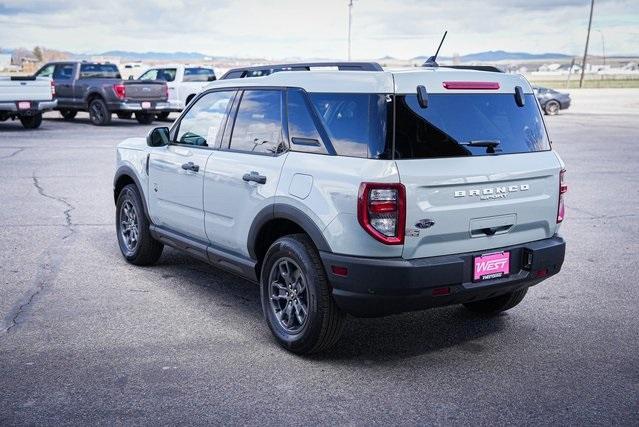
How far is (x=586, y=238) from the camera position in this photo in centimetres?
824

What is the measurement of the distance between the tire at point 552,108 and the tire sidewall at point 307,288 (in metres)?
29.9

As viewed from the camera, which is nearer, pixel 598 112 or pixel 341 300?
pixel 341 300

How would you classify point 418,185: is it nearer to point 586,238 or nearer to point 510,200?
point 510,200

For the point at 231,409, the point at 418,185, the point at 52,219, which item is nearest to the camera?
the point at 231,409

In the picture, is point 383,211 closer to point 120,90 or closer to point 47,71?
point 120,90

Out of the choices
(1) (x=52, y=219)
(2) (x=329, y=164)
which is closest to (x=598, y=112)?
(1) (x=52, y=219)

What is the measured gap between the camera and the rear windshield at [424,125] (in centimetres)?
424

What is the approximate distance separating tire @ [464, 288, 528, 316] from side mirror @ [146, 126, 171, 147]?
2941 millimetres

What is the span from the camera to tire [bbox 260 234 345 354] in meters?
4.48

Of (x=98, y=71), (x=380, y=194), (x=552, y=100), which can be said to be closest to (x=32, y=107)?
(x=98, y=71)

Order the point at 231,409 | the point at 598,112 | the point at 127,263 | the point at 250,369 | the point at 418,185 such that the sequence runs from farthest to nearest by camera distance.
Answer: the point at 598,112
the point at 127,263
the point at 250,369
the point at 418,185
the point at 231,409

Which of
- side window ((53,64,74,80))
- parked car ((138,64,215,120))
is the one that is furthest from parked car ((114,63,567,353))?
side window ((53,64,74,80))

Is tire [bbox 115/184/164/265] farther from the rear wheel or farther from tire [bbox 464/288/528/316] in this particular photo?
the rear wheel

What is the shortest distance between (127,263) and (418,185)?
385 cm
